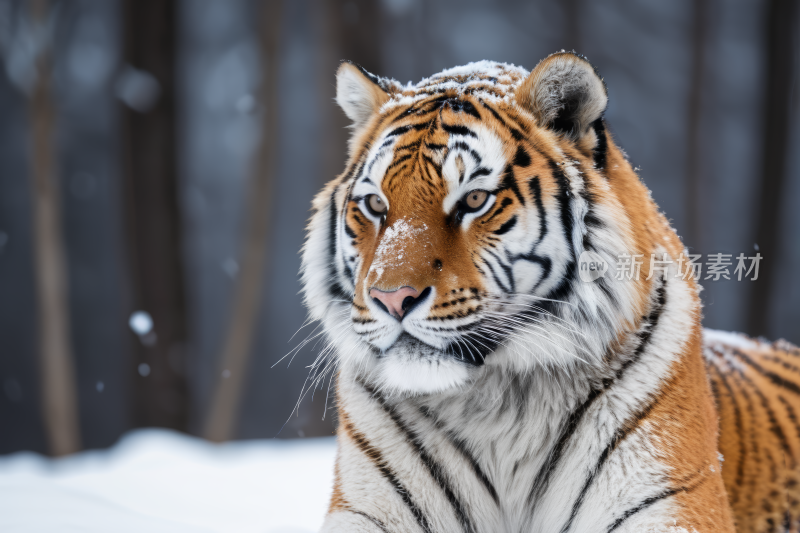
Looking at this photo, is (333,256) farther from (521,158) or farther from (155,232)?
(155,232)

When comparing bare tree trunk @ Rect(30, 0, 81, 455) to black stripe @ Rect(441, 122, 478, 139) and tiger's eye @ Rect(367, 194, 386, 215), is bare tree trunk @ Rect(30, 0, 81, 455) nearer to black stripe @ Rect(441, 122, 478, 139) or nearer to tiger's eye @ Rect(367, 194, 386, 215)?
tiger's eye @ Rect(367, 194, 386, 215)

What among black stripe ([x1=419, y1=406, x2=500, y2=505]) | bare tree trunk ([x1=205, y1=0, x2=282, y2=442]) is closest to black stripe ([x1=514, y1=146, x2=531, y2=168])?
black stripe ([x1=419, y1=406, x2=500, y2=505])

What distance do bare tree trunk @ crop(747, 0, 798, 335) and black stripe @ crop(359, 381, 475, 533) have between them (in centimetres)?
486

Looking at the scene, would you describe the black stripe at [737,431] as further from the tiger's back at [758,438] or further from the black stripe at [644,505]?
the black stripe at [644,505]

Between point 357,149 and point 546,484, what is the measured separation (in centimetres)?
98

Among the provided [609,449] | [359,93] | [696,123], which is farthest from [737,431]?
[696,123]

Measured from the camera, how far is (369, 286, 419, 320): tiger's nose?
1.35 meters

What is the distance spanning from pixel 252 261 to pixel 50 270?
64.5 inches

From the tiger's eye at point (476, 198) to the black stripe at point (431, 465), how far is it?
52cm

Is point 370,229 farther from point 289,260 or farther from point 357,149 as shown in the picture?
point 289,260

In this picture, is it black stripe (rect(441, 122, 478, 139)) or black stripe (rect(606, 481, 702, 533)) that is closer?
black stripe (rect(606, 481, 702, 533))

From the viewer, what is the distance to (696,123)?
614 cm

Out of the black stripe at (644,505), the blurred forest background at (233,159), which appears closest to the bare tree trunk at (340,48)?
the blurred forest background at (233,159)

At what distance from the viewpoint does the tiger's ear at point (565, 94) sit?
4.79ft
